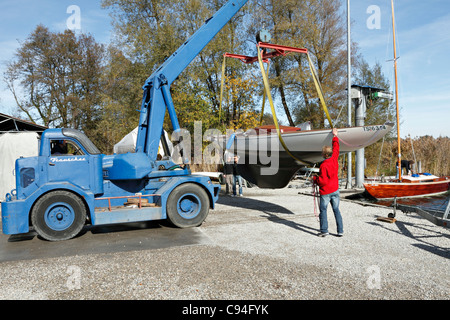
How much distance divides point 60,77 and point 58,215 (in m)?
25.4

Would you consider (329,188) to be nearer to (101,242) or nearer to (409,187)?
(101,242)

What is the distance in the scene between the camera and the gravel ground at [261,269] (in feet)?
11.9

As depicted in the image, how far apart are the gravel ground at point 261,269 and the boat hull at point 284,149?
2.24 m

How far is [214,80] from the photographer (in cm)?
2247

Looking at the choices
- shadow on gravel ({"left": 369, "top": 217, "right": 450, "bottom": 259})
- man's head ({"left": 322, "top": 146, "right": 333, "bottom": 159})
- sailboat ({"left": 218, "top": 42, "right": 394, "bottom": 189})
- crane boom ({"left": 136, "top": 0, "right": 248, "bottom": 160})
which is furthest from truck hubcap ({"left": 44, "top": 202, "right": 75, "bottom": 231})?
shadow on gravel ({"left": 369, "top": 217, "right": 450, "bottom": 259})

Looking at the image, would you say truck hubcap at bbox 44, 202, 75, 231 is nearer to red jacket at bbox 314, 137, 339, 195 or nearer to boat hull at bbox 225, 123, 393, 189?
red jacket at bbox 314, 137, 339, 195

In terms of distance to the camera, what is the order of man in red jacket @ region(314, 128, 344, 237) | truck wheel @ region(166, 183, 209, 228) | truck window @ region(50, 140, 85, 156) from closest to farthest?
1. man in red jacket @ region(314, 128, 344, 237)
2. truck window @ region(50, 140, 85, 156)
3. truck wheel @ region(166, 183, 209, 228)

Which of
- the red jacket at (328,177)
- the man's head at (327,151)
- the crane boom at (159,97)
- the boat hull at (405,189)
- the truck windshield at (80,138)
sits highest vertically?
the crane boom at (159,97)

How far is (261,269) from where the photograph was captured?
432 cm

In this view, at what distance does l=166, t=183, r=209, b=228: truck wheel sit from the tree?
78.2 feet

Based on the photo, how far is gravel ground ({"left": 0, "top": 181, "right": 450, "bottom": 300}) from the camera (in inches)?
143


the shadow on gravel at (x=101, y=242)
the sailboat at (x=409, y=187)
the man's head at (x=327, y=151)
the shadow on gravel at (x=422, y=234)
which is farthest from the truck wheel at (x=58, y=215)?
the sailboat at (x=409, y=187)

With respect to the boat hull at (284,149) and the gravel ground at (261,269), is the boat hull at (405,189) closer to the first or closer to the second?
the boat hull at (284,149)

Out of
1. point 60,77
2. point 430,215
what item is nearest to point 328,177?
point 430,215
